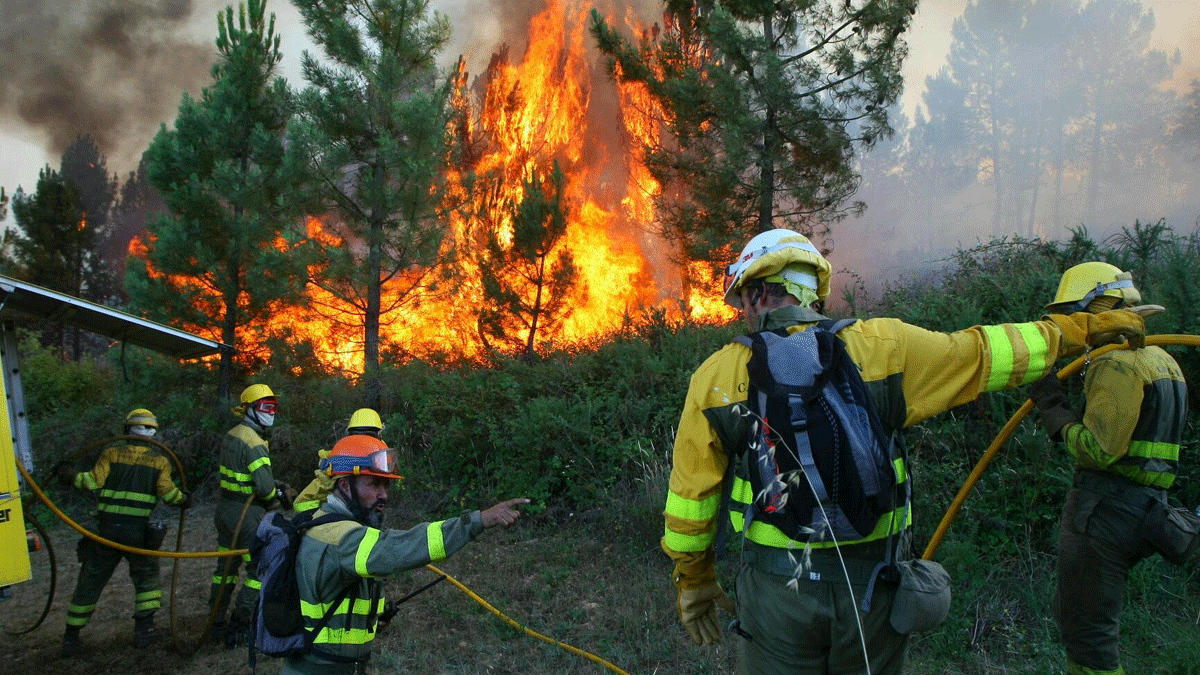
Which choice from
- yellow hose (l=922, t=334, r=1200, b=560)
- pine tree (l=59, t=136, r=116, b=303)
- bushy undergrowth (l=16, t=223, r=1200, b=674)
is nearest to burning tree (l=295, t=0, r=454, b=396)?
bushy undergrowth (l=16, t=223, r=1200, b=674)

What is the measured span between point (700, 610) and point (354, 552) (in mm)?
1402

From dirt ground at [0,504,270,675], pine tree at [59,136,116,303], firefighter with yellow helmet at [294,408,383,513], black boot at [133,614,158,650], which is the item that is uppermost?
pine tree at [59,136,116,303]

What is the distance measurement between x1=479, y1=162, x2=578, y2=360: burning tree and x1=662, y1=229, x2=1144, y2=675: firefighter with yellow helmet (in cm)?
1156

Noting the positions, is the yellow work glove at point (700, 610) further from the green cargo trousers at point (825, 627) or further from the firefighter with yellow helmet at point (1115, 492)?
the firefighter with yellow helmet at point (1115, 492)

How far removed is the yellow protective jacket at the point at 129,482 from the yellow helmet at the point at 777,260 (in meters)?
5.86

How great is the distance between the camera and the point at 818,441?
216 centimetres

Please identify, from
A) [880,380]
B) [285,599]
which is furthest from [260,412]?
[880,380]

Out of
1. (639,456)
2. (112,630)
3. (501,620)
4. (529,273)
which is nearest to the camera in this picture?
(501,620)

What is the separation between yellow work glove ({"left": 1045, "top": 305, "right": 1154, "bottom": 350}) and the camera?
2.42 meters

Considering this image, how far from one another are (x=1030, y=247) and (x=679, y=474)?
9.48 meters

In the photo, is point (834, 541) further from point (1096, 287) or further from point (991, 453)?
point (1096, 287)

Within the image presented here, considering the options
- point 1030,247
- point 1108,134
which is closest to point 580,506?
point 1030,247

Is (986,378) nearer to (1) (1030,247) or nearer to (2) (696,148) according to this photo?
(1) (1030,247)

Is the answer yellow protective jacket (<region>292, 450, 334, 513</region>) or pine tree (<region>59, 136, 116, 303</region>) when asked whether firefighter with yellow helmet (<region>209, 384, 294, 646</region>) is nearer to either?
yellow protective jacket (<region>292, 450, 334, 513</region>)
